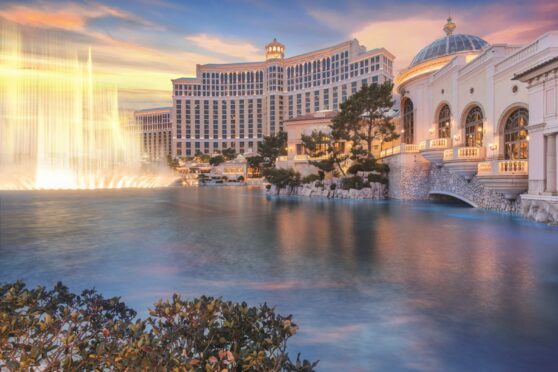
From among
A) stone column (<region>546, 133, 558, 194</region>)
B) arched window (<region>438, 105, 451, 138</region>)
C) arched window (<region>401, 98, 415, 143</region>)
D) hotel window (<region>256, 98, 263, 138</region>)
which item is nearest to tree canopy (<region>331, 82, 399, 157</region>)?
arched window (<region>401, 98, 415, 143</region>)

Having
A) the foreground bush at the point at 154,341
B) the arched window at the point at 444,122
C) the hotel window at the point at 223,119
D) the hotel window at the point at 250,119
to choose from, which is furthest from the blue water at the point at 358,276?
the hotel window at the point at 223,119

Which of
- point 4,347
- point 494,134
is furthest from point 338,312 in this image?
point 494,134

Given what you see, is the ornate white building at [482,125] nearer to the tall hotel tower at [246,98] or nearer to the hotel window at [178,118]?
the tall hotel tower at [246,98]

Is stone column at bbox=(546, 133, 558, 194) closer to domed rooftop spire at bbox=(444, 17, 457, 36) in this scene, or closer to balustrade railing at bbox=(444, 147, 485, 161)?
balustrade railing at bbox=(444, 147, 485, 161)

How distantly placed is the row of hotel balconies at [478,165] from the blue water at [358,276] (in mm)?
3069

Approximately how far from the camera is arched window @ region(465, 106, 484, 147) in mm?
24578

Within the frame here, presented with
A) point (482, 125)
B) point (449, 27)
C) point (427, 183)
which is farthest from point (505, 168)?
point (449, 27)

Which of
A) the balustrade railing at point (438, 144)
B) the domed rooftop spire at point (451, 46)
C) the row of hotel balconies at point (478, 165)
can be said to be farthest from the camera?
the domed rooftop spire at point (451, 46)

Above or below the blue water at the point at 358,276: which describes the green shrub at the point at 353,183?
above

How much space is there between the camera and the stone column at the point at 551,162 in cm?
1557

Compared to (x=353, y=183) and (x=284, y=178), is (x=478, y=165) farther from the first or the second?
(x=284, y=178)

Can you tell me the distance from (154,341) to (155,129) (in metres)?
177

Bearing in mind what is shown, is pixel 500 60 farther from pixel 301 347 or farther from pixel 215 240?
pixel 301 347

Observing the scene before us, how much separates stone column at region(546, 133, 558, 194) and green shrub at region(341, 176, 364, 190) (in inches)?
789
